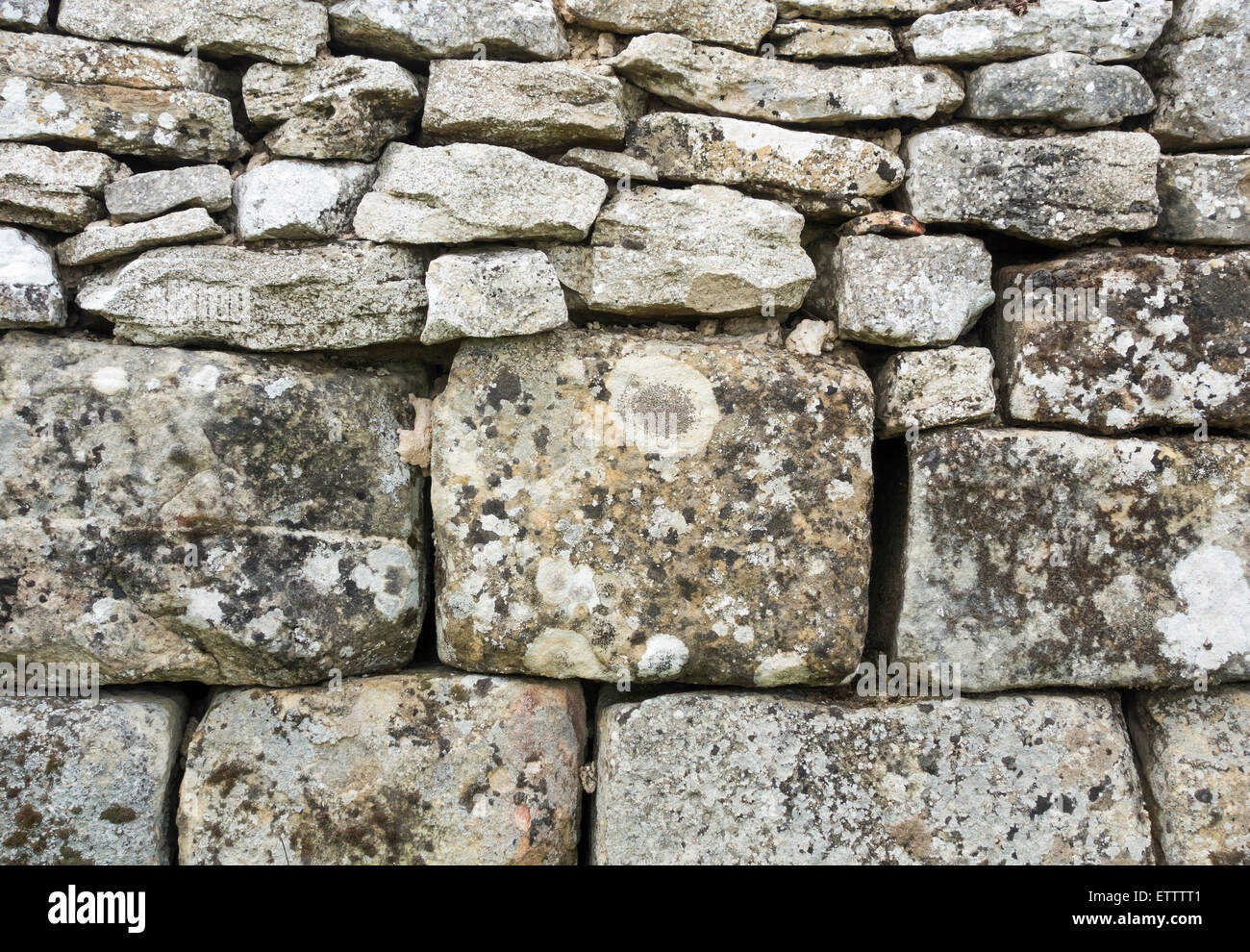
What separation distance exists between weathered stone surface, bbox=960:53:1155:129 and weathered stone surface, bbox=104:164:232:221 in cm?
210

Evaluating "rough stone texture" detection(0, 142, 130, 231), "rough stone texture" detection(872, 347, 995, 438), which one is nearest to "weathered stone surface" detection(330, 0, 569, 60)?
"rough stone texture" detection(0, 142, 130, 231)

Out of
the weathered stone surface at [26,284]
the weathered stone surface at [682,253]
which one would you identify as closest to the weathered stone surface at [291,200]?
the weathered stone surface at [26,284]

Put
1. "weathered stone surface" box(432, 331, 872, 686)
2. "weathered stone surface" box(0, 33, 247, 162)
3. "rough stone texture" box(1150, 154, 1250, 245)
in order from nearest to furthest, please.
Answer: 1. "weathered stone surface" box(0, 33, 247, 162)
2. "weathered stone surface" box(432, 331, 872, 686)
3. "rough stone texture" box(1150, 154, 1250, 245)

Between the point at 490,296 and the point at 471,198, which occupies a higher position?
the point at 471,198

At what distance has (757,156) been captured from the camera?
237 centimetres

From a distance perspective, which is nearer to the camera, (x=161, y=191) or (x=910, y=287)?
(x=161, y=191)

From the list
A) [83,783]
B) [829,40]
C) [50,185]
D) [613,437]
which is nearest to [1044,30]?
[829,40]

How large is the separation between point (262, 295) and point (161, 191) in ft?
1.22

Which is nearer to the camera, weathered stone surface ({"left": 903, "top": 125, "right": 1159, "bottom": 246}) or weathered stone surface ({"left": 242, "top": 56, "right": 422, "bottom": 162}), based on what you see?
weathered stone surface ({"left": 242, "top": 56, "right": 422, "bottom": 162})

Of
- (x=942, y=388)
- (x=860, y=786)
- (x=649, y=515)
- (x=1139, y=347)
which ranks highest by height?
(x=1139, y=347)

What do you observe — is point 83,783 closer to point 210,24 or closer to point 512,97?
point 210,24

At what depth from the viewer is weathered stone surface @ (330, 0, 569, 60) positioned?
2287 mm

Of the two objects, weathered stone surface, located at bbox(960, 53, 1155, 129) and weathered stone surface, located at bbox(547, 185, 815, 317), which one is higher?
weathered stone surface, located at bbox(960, 53, 1155, 129)

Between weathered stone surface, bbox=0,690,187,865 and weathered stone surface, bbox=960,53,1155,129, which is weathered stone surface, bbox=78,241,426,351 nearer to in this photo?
weathered stone surface, bbox=0,690,187,865
